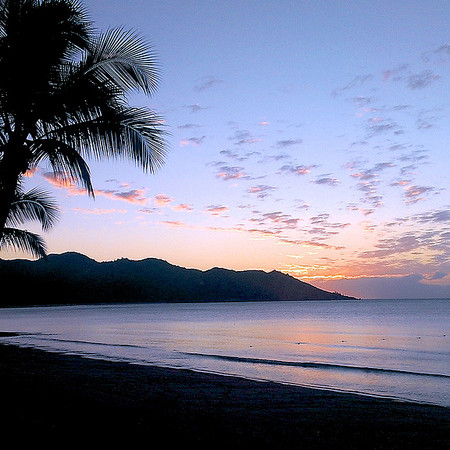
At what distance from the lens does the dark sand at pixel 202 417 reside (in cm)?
445

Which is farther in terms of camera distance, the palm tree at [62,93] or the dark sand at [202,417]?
the palm tree at [62,93]

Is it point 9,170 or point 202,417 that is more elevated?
point 9,170

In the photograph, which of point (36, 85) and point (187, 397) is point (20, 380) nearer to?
point (187, 397)

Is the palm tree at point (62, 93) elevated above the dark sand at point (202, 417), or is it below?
above

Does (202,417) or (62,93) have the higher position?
(62,93)

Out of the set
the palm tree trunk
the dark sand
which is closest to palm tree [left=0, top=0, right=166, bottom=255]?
the palm tree trunk

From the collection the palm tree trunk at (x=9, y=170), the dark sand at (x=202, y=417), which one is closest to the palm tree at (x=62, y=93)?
the palm tree trunk at (x=9, y=170)

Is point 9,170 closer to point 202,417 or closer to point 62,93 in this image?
point 62,93

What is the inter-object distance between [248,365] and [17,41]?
1174 cm

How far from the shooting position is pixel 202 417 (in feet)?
18.1

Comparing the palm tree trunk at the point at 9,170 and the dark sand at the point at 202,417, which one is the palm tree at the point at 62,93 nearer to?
the palm tree trunk at the point at 9,170

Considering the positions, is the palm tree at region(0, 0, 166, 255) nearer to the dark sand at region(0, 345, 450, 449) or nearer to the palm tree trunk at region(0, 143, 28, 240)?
the palm tree trunk at region(0, 143, 28, 240)

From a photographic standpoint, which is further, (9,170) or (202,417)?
(9,170)

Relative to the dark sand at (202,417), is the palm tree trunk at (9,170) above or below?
above
